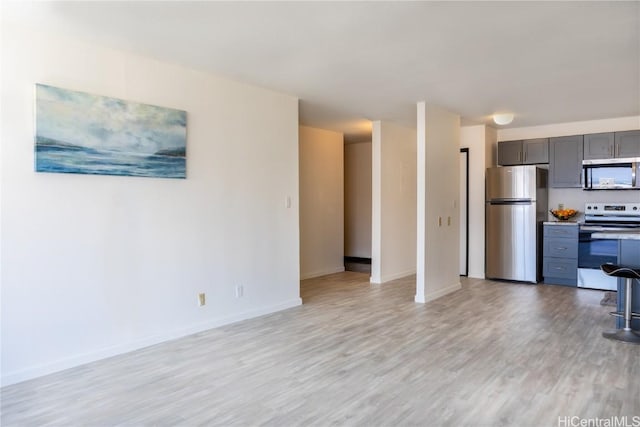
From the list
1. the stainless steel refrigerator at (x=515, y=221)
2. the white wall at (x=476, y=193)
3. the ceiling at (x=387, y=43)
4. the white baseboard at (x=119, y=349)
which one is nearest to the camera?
the ceiling at (x=387, y=43)

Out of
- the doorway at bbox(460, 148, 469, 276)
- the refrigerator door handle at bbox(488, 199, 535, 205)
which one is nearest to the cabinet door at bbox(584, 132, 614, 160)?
the refrigerator door handle at bbox(488, 199, 535, 205)

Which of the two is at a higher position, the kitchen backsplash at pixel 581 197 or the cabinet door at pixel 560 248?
the kitchen backsplash at pixel 581 197

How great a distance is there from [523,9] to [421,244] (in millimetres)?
3083

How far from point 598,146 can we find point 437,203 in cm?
266

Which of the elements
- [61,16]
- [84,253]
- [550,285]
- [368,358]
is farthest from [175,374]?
[550,285]

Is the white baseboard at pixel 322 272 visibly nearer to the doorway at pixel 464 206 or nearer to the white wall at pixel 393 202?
the white wall at pixel 393 202

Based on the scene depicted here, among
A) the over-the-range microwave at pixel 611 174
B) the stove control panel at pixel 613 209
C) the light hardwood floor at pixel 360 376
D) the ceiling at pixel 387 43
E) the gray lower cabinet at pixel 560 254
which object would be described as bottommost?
the light hardwood floor at pixel 360 376

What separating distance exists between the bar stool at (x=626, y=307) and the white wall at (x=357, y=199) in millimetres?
5015

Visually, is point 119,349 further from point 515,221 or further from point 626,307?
point 515,221

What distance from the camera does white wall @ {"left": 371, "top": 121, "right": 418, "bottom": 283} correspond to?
657 cm

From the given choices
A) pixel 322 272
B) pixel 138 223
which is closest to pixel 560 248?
pixel 322 272

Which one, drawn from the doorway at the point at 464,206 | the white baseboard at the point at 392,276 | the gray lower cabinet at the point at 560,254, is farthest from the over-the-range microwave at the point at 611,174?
the white baseboard at the point at 392,276

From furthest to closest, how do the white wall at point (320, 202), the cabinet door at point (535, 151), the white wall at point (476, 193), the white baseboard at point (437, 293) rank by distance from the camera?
the white wall at point (320, 202) → the white wall at point (476, 193) → the cabinet door at point (535, 151) → the white baseboard at point (437, 293)

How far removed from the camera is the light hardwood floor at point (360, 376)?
2469 mm
